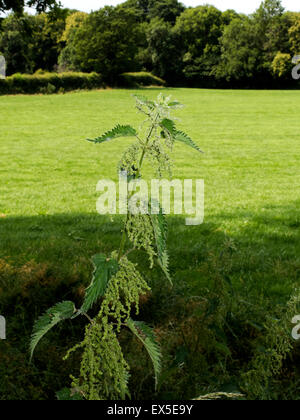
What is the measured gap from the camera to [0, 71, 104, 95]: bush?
4288 cm

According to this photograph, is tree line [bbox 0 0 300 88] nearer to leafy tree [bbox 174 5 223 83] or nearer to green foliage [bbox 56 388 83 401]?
leafy tree [bbox 174 5 223 83]

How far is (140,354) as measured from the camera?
2852mm

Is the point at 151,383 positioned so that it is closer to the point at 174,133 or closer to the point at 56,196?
the point at 174,133

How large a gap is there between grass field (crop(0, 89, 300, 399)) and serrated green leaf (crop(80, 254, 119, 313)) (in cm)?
70

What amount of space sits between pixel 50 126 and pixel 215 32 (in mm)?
57923

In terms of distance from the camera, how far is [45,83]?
45281mm

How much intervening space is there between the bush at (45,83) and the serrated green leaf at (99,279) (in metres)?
43.3

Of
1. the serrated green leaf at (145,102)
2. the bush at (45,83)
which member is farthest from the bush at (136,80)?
the serrated green leaf at (145,102)

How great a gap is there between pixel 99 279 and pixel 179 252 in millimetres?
3930

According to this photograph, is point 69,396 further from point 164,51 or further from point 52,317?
A: point 164,51

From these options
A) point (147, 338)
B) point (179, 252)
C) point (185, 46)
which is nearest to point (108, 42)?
point (185, 46)

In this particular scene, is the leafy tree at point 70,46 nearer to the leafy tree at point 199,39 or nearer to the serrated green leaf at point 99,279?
the leafy tree at point 199,39

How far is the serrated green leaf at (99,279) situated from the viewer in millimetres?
1408

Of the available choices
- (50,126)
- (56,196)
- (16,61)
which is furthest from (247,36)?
(56,196)
